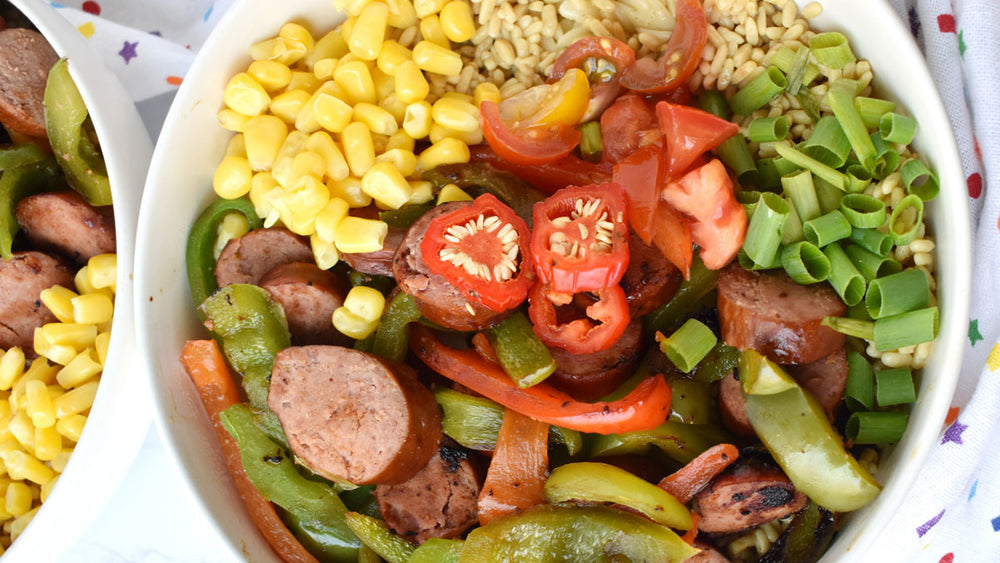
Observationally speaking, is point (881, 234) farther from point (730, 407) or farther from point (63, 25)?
point (63, 25)

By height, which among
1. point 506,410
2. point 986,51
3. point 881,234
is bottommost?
point 506,410

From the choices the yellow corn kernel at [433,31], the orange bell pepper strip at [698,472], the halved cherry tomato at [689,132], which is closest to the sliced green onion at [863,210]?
the halved cherry tomato at [689,132]

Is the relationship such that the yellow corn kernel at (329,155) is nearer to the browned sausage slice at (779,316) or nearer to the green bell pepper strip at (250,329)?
the green bell pepper strip at (250,329)

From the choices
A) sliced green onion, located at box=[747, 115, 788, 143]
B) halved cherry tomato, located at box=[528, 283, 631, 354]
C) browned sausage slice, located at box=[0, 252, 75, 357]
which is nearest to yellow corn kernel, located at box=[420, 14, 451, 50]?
halved cherry tomato, located at box=[528, 283, 631, 354]

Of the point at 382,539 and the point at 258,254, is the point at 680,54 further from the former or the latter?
the point at 382,539

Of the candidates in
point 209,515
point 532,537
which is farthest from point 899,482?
point 209,515

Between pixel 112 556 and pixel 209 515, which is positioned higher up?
pixel 209 515

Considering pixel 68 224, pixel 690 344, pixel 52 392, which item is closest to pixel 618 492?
pixel 690 344
